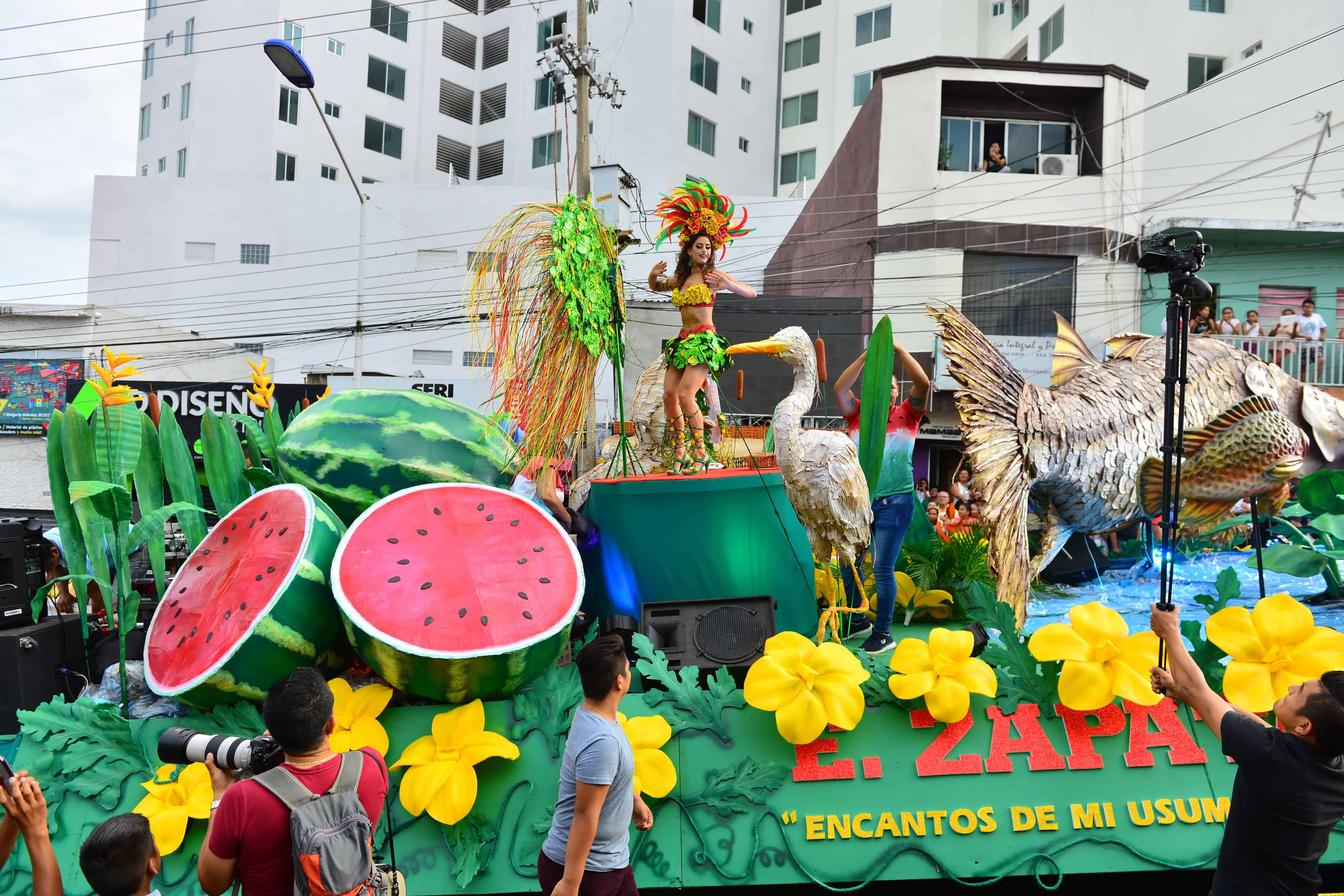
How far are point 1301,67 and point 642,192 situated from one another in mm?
15295

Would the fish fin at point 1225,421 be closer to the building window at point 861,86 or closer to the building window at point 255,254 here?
the building window at point 861,86

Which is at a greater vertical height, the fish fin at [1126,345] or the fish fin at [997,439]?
the fish fin at [1126,345]

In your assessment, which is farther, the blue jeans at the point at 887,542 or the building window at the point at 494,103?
the building window at the point at 494,103

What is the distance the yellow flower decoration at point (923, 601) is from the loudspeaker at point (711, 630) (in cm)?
139

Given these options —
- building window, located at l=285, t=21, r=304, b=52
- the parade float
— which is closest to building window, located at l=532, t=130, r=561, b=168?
building window, located at l=285, t=21, r=304, b=52

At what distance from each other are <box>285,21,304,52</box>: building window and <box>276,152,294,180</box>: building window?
315 cm

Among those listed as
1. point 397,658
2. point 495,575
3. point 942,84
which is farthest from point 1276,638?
point 942,84

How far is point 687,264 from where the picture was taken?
16.8 feet

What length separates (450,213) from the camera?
24.9 meters

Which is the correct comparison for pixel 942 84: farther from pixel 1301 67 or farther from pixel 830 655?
pixel 830 655

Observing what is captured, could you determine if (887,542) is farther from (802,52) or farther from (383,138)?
(383,138)

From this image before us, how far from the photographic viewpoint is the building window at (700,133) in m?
25.4

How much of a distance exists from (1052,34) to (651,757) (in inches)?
874

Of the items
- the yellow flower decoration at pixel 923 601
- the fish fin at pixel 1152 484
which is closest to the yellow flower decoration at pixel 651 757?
the yellow flower decoration at pixel 923 601
